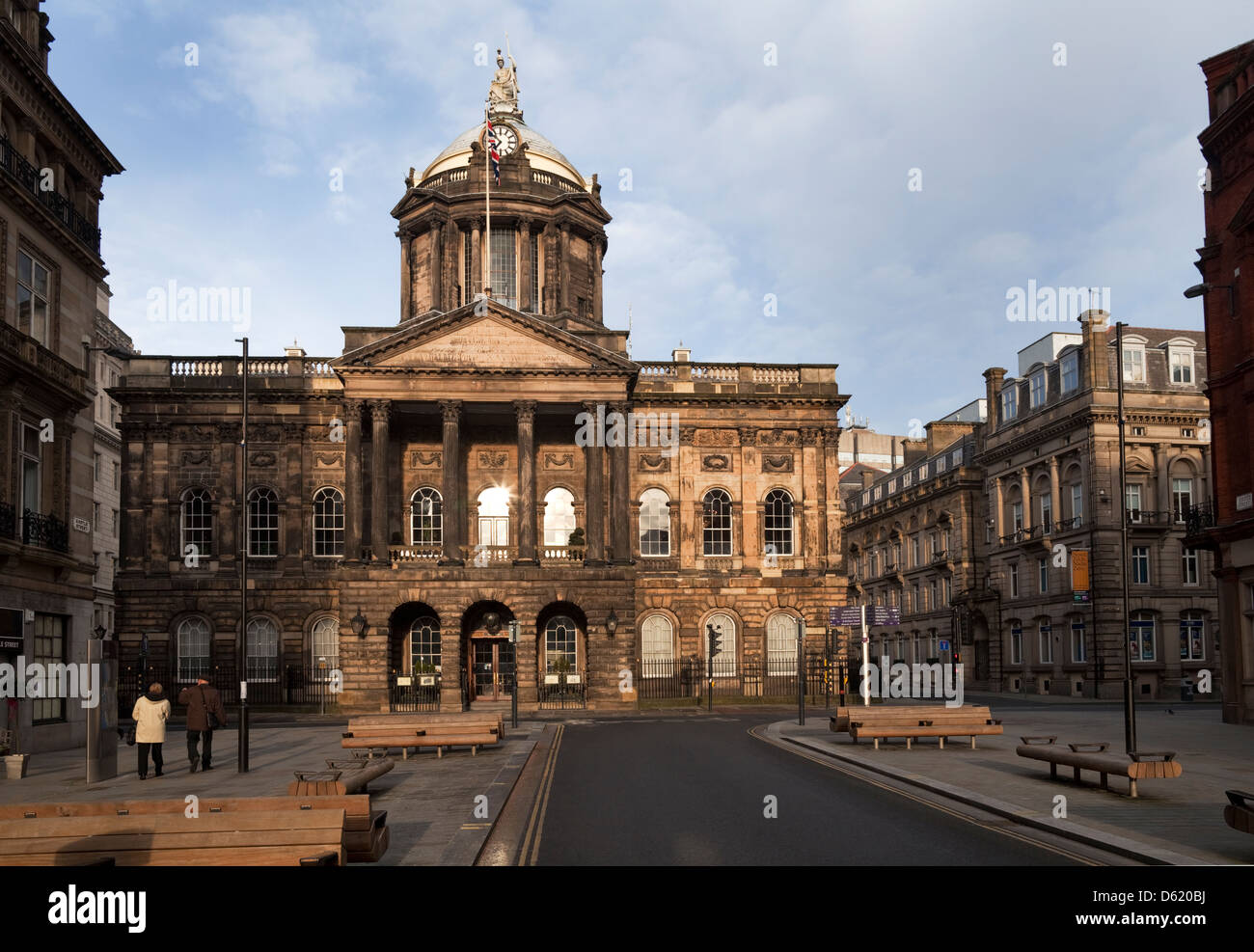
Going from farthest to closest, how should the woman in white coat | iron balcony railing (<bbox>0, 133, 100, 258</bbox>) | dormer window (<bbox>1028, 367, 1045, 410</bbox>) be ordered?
dormer window (<bbox>1028, 367, 1045, 410</bbox>) → iron balcony railing (<bbox>0, 133, 100, 258</bbox>) → the woman in white coat

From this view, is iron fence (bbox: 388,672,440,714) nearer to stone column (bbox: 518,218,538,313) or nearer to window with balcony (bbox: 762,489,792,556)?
window with balcony (bbox: 762,489,792,556)

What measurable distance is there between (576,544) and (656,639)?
20.4ft

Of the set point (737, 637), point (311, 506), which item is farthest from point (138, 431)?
point (737, 637)

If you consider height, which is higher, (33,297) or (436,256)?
(436,256)

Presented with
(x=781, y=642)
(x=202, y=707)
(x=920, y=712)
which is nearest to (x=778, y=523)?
(x=781, y=642)

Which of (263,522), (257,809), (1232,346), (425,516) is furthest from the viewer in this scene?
(263,522)

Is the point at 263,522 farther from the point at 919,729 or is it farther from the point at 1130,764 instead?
the point at 1130,764

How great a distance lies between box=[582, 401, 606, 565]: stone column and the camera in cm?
4722

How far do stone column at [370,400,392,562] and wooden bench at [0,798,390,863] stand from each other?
1419 inches

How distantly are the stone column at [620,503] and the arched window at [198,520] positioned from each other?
17.9 m

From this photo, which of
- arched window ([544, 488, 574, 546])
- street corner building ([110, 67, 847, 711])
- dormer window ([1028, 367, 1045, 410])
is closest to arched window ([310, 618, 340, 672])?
street corner building ([110, 67, 847, 711])

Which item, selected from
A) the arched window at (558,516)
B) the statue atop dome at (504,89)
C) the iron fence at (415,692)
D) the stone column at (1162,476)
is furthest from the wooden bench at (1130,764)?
the statue atop dome at (504,89)

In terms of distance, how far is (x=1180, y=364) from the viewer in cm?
5678
